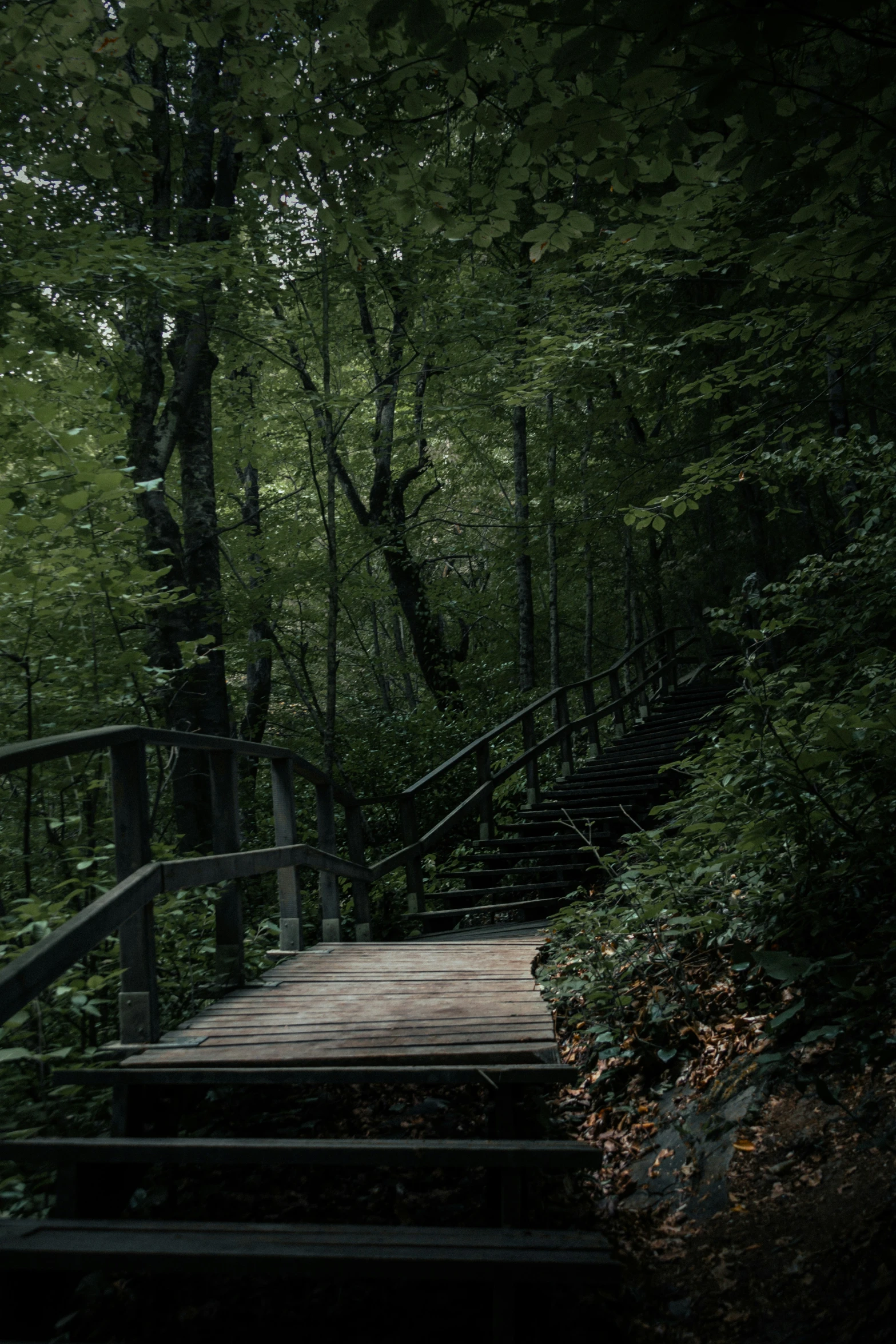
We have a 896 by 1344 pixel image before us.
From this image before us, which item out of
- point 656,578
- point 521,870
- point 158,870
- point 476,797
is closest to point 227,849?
point 158,870

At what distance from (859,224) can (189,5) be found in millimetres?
3481

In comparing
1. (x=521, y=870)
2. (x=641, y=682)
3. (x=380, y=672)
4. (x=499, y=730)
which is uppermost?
(x=380, y=672)

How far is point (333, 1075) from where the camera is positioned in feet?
9.77

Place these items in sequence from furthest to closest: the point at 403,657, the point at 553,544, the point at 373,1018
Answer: the point at 403,657
the point at 553,544
the point at 373,1018

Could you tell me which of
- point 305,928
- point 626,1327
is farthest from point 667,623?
point 626,1327

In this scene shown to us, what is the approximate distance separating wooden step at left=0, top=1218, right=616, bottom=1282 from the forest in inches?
29.4

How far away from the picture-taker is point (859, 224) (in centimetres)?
406

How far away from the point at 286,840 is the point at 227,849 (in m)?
0.77

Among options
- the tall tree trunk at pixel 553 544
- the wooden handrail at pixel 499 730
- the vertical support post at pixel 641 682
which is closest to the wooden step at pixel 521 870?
the wooden handrail at pixel 499 730

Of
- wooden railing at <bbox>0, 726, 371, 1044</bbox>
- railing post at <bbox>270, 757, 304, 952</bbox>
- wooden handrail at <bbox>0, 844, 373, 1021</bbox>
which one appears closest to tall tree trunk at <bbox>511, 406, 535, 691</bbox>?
wooden railing at <bbox>0, 726, 371, 1044</bbox>

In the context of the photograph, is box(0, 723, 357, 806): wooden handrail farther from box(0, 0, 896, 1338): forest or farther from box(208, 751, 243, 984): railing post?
box(0, 0, 896, 1338): forest

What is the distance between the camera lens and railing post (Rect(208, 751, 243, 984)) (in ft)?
14.2

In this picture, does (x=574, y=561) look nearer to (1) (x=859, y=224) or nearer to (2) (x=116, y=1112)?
(1) (x=859, y=224)

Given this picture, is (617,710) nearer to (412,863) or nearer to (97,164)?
(412,863)
